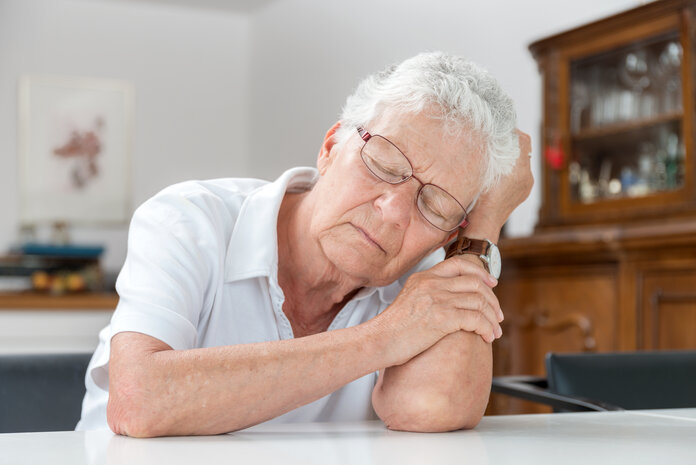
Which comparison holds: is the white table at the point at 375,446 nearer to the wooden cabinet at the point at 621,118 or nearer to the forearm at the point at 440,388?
the forearm at the point at 440,388

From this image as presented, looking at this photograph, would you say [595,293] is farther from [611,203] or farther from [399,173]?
[399,173]

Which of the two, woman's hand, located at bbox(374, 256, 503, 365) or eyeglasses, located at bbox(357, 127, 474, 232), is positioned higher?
eyeglasses, located at bbox(357, 127, 474, 232)

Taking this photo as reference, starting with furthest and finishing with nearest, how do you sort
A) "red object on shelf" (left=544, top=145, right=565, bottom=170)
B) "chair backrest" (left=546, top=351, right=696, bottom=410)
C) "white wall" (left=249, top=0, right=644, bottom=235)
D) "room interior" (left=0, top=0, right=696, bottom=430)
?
1. "white wall" (left=249, top=0, right=644, bottom=235)
2. "red object on shelf" (left=544, top=145, right=565, bottom=170)
3. "room interior" (left=0, top=0, right=696, bottom=430)
4. "chair backrest" (left=546, top=351, right=696, bottom=410)

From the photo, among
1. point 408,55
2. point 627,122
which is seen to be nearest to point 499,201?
point 627,122

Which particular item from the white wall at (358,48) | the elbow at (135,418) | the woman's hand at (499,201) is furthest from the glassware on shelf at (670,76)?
the elbow at (135,418)

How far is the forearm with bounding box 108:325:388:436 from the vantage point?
958 millimetres

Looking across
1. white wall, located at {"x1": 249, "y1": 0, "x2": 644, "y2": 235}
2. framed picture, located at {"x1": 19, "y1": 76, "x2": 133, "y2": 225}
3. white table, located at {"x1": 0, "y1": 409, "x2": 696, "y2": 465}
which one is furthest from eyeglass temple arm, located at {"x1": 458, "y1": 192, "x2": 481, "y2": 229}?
framed picture, located at {"x1": 19, "y1": 76, "x2": 133, "y2": 225}

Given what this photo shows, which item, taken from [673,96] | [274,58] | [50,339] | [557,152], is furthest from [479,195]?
[274,58]

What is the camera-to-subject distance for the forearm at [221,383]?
958mm

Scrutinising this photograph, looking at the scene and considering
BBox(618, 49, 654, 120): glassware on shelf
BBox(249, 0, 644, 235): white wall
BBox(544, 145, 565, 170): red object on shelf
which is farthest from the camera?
BBox(249, 0, 644, 235): white wall

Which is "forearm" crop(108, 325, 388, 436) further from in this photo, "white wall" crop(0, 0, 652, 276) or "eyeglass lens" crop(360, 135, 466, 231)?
"white wall" crop(0, 0, 652, 276)

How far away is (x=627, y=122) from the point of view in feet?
10.8

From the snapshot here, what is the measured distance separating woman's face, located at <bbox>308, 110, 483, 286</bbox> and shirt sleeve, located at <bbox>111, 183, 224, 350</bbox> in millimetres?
174

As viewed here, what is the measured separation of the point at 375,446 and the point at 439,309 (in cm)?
30
